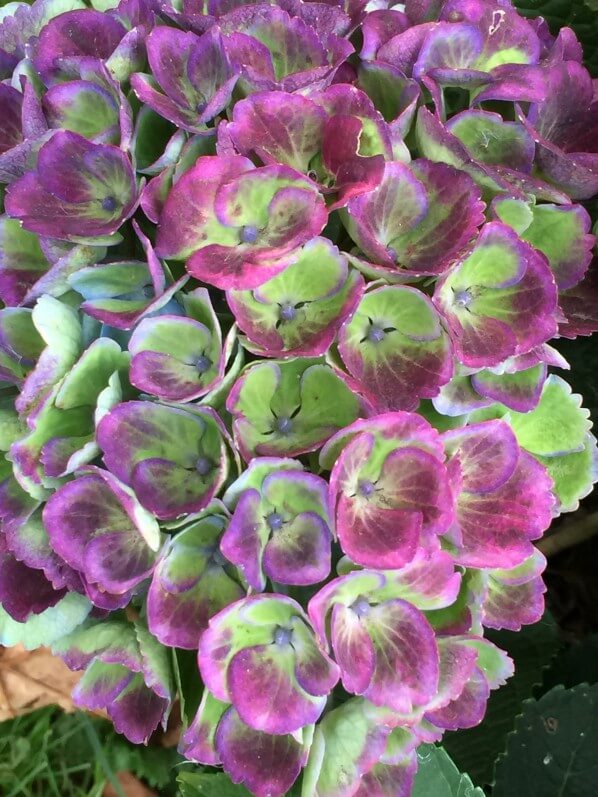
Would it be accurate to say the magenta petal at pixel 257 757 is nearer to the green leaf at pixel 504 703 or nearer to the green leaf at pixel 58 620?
the green leaf at pixel 58 620

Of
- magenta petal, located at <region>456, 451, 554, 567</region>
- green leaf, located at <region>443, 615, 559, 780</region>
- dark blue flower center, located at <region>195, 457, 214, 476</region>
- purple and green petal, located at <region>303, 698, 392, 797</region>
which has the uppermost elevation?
dark blue flower center, located at <region>195, 457, 214, 476</region>

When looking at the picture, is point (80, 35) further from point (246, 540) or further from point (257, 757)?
point (257, 757)

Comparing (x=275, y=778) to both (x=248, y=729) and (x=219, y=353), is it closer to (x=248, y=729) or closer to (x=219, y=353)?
(x=248, y=729)

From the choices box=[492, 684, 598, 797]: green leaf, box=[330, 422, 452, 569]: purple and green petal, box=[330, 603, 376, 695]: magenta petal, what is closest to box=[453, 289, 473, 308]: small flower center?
box=[330, 422, 452, 569]: purple and green petal

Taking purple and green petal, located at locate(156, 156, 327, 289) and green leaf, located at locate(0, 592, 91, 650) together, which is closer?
purple and green petal, located at locate(156, 156, 327, 289)

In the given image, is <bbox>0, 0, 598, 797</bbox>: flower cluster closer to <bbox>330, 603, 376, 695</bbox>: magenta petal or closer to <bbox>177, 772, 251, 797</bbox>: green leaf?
<bbox>330, 603, 376, 695</bbox>: magenta petal

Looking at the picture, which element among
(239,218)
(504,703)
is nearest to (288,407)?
(239,218)
